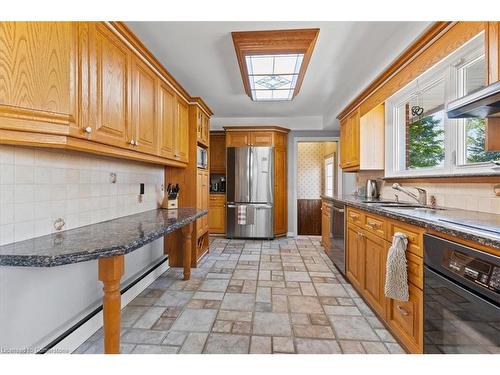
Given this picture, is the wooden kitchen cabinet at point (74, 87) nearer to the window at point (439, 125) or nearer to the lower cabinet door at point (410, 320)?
the lower cabinet door at point (410, 320)

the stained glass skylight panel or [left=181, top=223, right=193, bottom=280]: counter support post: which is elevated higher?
the stained glass skylight panel

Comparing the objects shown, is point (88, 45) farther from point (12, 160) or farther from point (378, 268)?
point (378, 268)

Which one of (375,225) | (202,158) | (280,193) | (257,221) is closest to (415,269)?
(375,225)

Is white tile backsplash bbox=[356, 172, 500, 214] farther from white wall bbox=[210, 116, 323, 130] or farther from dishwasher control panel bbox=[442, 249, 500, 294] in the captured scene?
white wall bbox=[210, 116, 323, 130]

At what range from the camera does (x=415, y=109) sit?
2604 mm

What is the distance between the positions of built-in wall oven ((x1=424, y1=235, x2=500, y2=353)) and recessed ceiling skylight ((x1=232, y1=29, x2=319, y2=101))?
195 cm

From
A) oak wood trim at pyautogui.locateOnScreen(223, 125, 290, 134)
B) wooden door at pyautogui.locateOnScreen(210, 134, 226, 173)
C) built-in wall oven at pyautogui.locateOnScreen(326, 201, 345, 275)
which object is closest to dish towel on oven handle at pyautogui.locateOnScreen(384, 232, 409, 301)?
built-in wall oven at pyautogui.locateOnScreen(326, 201, 345, 275)

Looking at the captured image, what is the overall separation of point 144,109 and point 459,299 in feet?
7.92

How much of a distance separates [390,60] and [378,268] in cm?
213

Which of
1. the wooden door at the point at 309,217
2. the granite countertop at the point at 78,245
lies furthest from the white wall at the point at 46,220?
the wooden door at the point at 309,217

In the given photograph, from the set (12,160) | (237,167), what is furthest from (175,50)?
(237,167)

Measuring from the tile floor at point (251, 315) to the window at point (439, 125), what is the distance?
1432 millimetres

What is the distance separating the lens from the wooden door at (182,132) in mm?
2865

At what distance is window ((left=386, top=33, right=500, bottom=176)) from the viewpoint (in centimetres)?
176
